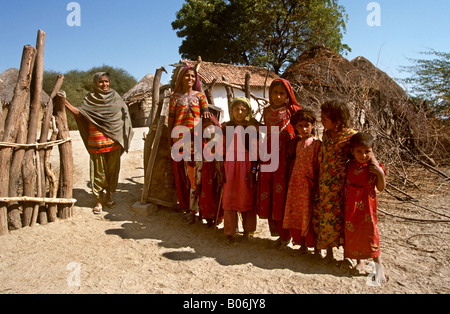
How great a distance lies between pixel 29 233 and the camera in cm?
370

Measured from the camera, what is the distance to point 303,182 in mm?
2934

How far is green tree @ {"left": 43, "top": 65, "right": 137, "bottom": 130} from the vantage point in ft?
75.0

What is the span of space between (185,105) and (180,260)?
1.96 metres

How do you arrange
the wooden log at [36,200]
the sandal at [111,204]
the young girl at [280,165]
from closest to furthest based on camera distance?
the young girl at [280,165] → the wooden log at [36,200] → the sandal at [111,204]

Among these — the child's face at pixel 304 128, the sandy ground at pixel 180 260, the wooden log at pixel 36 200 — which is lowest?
the sandy ground at pixel 180 260

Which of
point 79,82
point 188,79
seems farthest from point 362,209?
point 79,82

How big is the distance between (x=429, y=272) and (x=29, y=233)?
4.28m

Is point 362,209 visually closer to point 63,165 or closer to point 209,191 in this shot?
point 209,191

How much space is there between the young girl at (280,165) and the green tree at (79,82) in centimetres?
2050

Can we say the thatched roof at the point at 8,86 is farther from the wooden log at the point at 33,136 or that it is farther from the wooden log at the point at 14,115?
the wooden log at the point at 14,115

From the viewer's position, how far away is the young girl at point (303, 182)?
9.53ft

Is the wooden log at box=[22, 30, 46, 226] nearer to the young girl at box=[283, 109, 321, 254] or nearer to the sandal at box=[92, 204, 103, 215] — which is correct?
the sandal at box=[92, 204, 103, 215]

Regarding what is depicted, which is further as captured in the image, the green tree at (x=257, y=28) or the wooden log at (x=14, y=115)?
the green tree at (x=257, y=28)

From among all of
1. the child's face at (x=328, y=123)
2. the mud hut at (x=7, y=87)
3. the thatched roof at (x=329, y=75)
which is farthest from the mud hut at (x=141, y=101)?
the child's face at (x=328, y=123)
